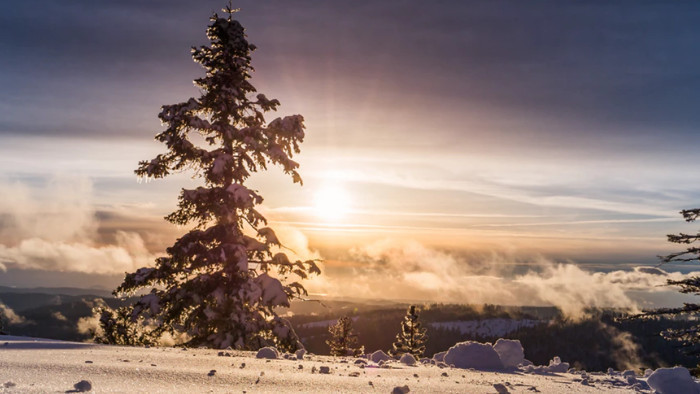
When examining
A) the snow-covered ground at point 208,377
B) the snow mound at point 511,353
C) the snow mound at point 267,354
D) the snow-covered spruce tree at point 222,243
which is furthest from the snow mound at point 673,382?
the snow-covered spruce tree at point 222,243

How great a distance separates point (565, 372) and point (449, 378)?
3.47 m

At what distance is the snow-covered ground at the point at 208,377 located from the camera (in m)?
4.04

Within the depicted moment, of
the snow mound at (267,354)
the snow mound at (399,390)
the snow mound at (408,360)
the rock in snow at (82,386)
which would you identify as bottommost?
the snow mound at (408,360)

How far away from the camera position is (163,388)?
4012 mm

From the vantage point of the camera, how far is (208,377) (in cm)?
470

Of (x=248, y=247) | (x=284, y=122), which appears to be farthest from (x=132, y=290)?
(x=284, y=122)

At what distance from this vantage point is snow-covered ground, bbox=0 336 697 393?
4.04m

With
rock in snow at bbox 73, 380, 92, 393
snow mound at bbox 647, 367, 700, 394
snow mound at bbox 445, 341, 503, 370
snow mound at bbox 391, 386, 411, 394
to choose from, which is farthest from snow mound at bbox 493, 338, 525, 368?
rock in snow at bbox 73, 380, 92, 393

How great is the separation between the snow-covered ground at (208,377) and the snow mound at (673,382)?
1.18 feet

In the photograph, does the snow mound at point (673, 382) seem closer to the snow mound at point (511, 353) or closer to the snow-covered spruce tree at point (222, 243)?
the snow mound at point (511, 353)

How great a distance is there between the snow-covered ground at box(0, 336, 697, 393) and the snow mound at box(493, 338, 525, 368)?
1.57m

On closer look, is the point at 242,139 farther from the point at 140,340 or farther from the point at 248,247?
the point at 140,340

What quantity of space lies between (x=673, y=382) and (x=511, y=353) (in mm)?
3052

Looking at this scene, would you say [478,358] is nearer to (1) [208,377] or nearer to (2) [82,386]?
(1) [208,377]
